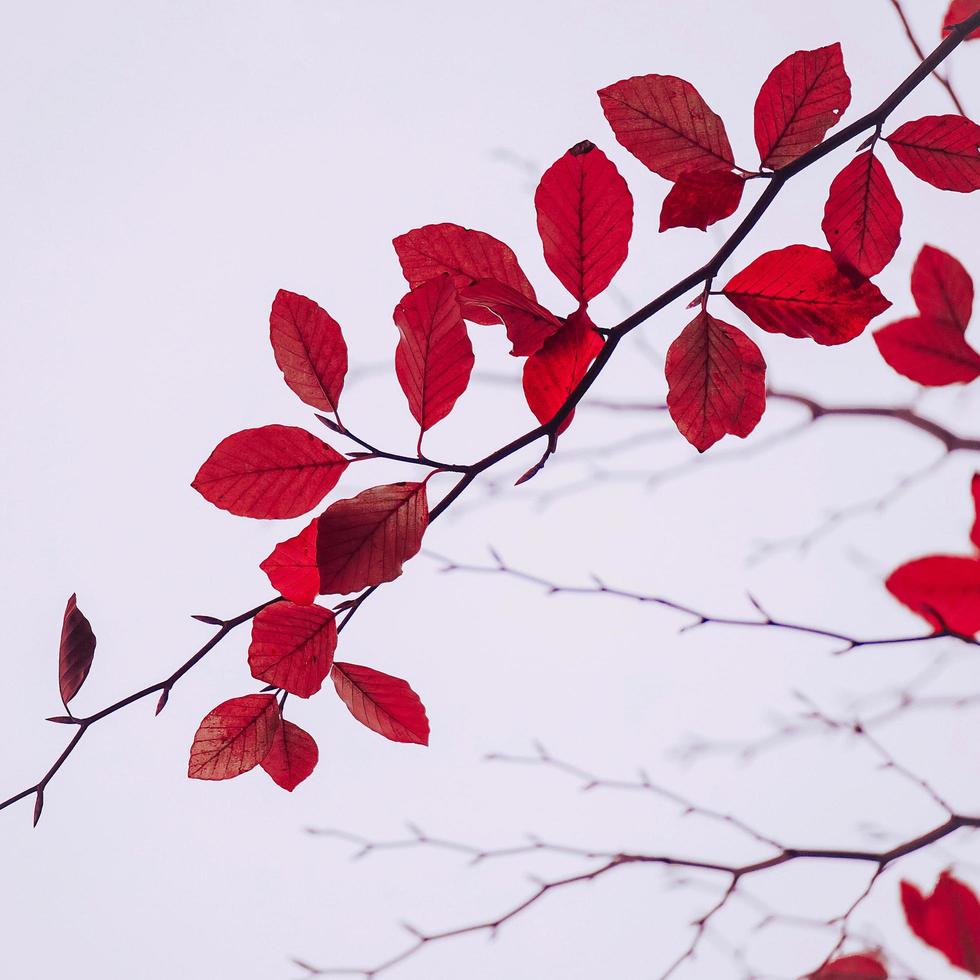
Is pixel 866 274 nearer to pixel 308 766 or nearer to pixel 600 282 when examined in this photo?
pixel 600 282

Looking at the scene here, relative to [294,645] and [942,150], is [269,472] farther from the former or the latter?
[942,150]

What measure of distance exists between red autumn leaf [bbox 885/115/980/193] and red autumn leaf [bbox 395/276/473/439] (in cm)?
12

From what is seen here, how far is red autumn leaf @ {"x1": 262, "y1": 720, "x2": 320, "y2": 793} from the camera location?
0.21m

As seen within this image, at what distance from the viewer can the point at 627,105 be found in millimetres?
191

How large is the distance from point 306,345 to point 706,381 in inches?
3.7

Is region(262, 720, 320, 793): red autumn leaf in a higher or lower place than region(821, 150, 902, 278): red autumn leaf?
lower

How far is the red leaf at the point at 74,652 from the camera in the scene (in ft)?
0.64

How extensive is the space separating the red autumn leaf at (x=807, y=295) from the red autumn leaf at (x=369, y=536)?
0.29 feet

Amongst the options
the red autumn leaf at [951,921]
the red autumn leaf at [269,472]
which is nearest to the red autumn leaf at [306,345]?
the red autumn leaf at [269,472]

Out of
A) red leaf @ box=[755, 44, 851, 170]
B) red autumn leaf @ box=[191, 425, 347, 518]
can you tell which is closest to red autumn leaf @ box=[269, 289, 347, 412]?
red autumn leaf @ box=[191, 425, 347, 518]

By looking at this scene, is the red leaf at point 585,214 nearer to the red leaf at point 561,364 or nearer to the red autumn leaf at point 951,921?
the red leaf at point 561,364

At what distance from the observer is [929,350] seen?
267 mm

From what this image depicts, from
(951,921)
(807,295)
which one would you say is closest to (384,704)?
(807,295)

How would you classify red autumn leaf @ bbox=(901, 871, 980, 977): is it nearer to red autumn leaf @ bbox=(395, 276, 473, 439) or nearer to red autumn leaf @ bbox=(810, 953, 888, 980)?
red autumn leaf @ bbox=(810, 953, 888, 980)
